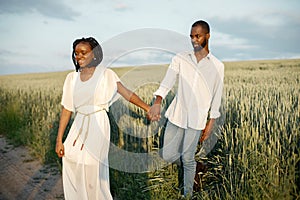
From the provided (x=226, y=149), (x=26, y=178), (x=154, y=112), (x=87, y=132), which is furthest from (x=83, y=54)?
(x=26, y=178)

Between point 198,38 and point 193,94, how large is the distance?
0.55m

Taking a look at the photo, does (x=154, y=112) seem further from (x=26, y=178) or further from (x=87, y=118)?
(x=26, y=178)

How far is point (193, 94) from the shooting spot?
141 inches

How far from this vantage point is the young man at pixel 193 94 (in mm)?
3545

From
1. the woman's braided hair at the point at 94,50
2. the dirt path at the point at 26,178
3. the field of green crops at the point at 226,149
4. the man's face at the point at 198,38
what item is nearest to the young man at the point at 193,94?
the man's face at the point at 198,38

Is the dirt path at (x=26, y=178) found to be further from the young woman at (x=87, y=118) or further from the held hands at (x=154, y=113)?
the held hands at (x=154, y=113)

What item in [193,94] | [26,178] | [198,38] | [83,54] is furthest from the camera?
[26,178]

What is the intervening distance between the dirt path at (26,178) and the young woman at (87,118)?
1.31 m

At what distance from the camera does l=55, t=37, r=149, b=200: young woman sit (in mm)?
3143

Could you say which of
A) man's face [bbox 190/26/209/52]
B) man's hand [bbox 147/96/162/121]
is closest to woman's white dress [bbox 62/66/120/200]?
man's hand [bbox 147/96/162/121]

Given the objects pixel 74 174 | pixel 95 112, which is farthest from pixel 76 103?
pixel 74 174

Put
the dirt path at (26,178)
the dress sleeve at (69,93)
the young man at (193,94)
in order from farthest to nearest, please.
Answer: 1. the dirt path at (26,178)
2. the young man at (193,94)
3. the dress sleeve at (69,93)

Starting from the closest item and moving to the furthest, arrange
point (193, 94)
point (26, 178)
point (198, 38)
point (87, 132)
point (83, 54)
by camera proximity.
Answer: point (83, 54), point (87, 132), point (198, 38), point (193, 94), point (26, 178)

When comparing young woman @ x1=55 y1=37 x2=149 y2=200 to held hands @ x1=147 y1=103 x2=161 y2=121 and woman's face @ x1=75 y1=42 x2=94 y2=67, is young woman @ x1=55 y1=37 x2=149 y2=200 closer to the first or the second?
woman's face @ x1=75 y1=42 x2=94 y2=67
